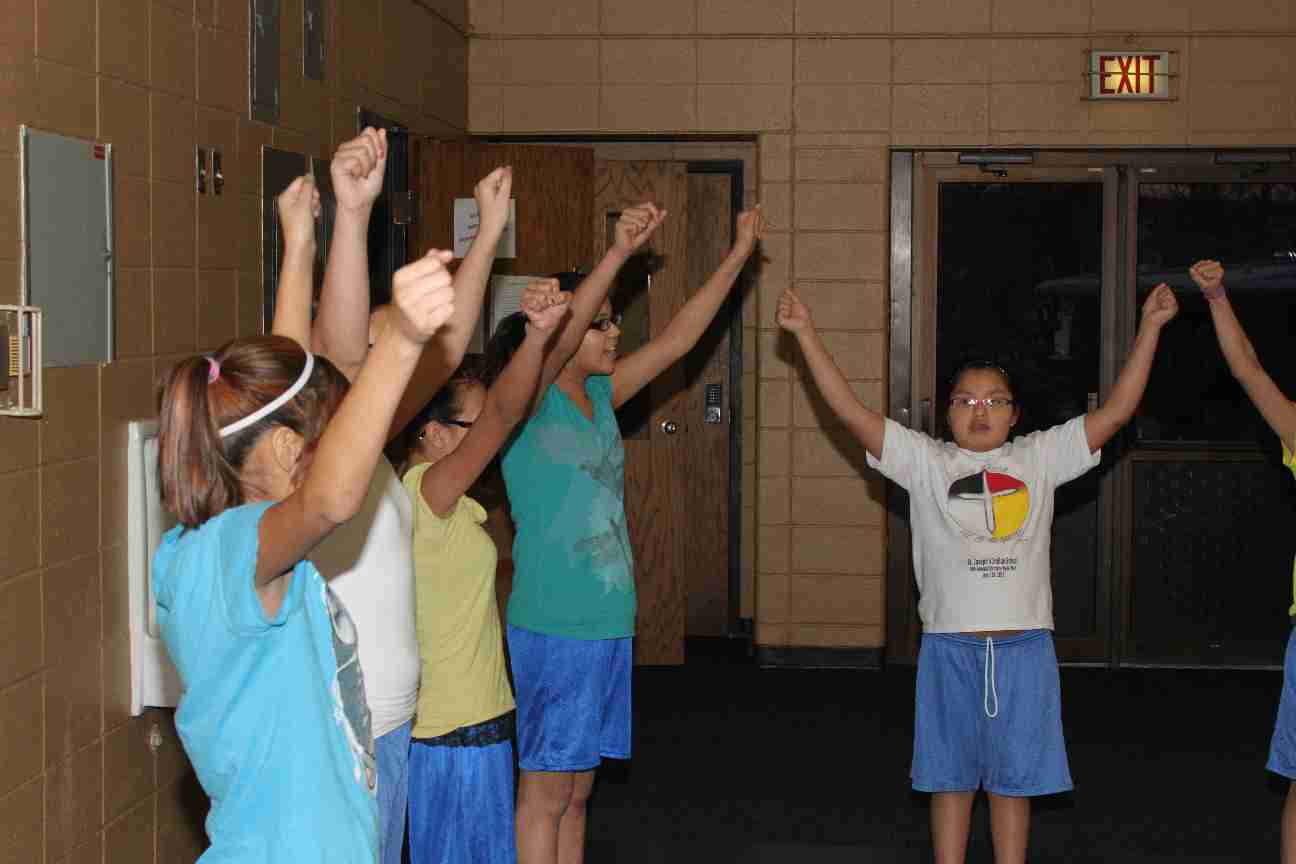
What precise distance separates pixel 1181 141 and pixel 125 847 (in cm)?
477

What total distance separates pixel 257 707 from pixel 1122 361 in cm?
512

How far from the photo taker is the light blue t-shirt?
69.6 inches

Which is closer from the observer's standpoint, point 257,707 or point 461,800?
point 257,707

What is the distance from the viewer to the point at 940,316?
634 centimetres

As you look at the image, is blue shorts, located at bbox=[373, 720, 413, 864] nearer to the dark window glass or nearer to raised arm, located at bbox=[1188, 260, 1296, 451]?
raised arm, located at bbox=[1188, 260, 1296, 451]

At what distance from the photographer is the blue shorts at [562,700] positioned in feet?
10.8

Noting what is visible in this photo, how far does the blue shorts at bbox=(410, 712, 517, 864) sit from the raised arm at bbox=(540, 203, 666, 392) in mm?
739

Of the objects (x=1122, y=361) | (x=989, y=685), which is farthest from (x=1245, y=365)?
(x=1122, y=361)

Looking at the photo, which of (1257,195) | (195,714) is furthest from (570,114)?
(195,714)

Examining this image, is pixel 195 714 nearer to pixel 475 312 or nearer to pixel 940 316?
pixel 475 312

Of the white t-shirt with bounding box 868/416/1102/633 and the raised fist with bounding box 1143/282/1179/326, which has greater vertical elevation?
the raised fist with bounding box 1143/282/1179/326

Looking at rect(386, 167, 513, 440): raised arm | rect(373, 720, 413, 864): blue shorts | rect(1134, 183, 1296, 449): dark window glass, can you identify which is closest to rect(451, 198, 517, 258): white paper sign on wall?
rect(386, 167, 513, 440): raised arm

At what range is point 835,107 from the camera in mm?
6164

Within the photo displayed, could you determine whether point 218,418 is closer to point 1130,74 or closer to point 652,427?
point 652,427
